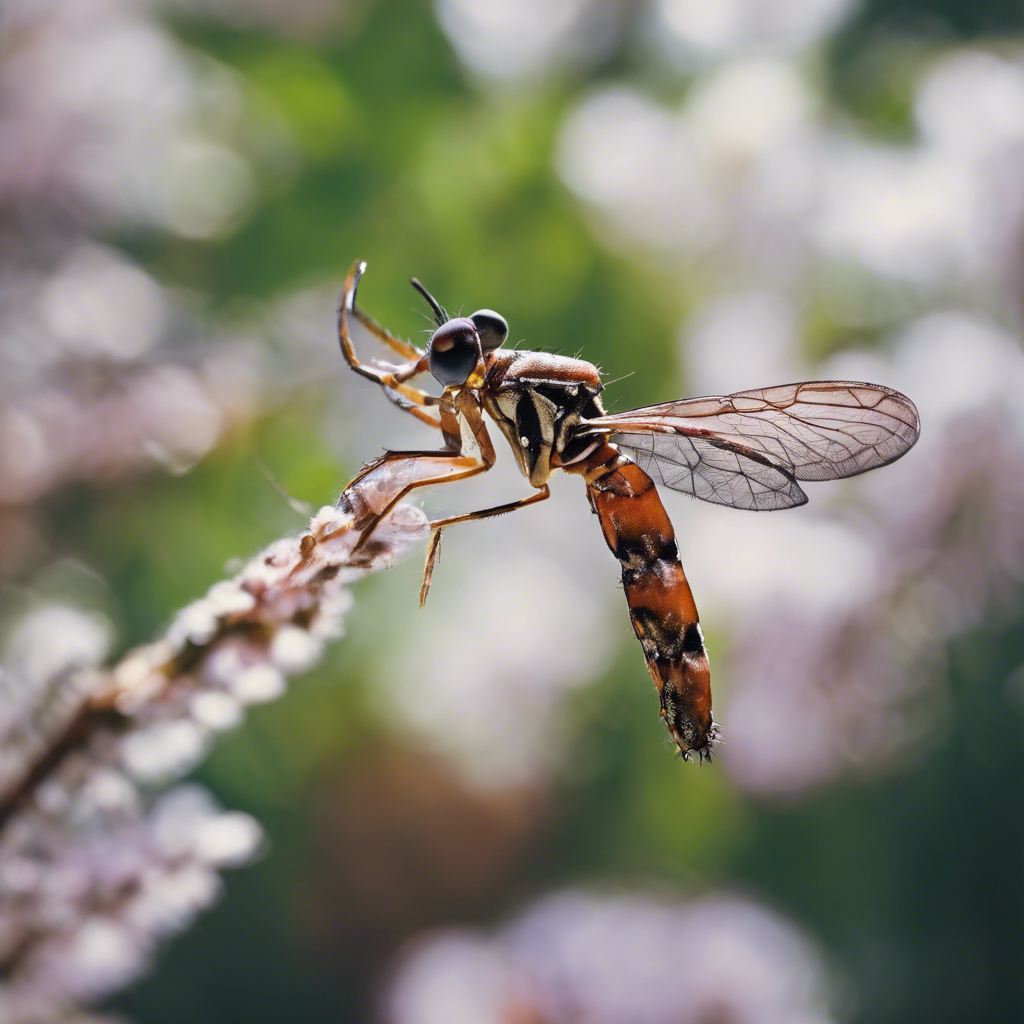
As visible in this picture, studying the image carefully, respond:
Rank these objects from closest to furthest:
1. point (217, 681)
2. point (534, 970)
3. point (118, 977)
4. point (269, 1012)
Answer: point (217, 681) < point (118, 977) < point (534, 970) < point (269, 1012)

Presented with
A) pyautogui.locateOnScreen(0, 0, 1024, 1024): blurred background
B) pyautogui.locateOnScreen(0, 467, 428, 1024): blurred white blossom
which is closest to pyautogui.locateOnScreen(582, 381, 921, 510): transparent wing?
pyautogui.locateOnScreen(0, 467, 428, 1024): blurred white blossom

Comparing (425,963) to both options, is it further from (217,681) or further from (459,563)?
(217,681)

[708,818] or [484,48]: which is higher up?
[484,48]

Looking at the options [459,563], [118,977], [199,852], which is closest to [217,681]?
[199,852]

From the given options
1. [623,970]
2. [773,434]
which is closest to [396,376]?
[773,434]

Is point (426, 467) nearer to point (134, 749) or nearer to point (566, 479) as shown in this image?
point (134, 749)

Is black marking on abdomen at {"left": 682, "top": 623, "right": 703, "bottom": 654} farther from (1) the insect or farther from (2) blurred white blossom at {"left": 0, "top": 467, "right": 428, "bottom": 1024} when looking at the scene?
(2) blurred white blossom at {"left": 0, "top": 467, "right": 428, "bottom": 1024}
